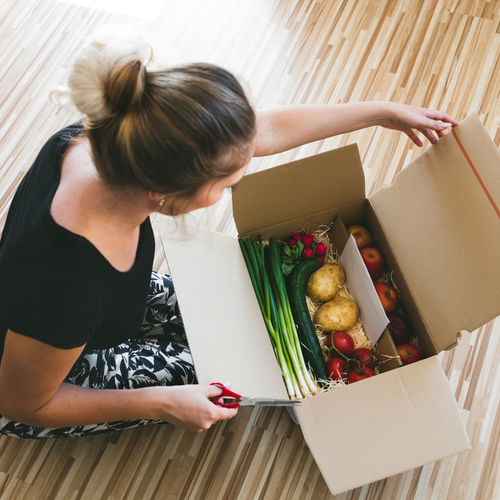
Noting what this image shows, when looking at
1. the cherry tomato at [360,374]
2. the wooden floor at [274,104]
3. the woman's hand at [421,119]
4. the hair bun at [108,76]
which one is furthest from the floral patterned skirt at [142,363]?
the woman's hand at [421,119]

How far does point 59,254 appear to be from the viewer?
2.17 ft

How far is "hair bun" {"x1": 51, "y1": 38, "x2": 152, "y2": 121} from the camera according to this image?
0.53 metres

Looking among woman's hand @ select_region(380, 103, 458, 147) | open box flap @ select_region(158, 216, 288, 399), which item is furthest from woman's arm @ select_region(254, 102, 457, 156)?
open box flap @ select_region(158, 216, 288, 399)

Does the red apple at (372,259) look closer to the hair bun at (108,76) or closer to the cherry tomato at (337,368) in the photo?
the cherry tomato at (337,368)

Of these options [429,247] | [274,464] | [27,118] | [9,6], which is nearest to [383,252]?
[429,247]

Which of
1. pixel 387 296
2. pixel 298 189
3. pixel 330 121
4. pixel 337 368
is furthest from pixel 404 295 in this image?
pixel 330 121

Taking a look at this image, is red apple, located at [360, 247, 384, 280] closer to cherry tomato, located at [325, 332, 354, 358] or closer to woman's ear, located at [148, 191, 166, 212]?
cherry tomato, located at [325, 332, 354, 358]

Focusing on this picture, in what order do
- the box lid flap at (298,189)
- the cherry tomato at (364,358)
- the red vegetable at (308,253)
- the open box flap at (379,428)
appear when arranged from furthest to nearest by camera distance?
the red vegetable at (308,253), the cherry tomato at (364,358), the box lid flap at (298,189), the open box flap at (379,428)

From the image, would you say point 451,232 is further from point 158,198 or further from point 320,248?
point 158,198

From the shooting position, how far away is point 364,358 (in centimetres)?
121

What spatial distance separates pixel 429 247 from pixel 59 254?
821 mm

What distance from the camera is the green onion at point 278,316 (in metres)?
1.16

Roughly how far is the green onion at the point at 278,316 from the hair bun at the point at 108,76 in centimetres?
70

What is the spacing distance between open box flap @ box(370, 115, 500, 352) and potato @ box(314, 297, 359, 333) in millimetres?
202
